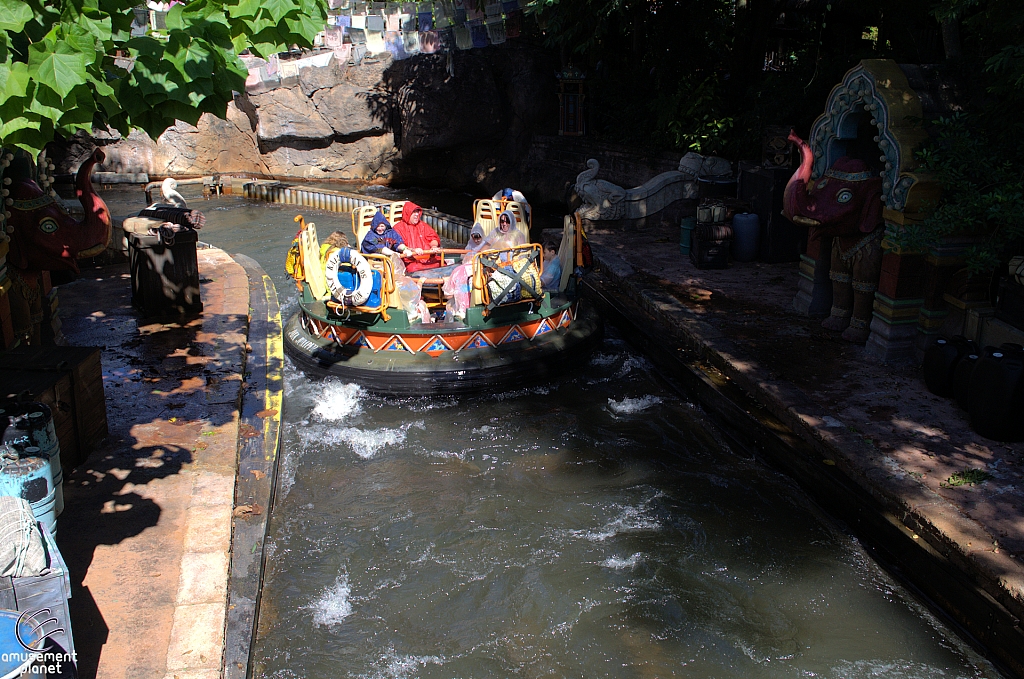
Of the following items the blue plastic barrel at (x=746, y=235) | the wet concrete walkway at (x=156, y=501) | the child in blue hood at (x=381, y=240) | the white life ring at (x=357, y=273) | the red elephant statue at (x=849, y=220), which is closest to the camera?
the wet concrete walkway at (x=156, y=501)

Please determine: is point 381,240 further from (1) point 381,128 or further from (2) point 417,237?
(1) point 381,128

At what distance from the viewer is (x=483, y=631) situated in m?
6.16

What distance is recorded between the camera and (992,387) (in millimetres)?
7457

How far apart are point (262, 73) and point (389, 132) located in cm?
405

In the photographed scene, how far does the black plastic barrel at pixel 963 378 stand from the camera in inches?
311

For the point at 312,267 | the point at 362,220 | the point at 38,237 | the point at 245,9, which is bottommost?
the point at 312,267

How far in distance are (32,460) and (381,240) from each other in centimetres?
674

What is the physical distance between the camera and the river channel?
19.4ft

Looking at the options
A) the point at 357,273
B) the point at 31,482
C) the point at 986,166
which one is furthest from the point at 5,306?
the point at 986,166

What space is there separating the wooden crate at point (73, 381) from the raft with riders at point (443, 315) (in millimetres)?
3015

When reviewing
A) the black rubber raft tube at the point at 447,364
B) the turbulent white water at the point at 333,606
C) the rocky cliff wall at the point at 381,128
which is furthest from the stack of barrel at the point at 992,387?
the rocky cliff wall at the point at 381,128

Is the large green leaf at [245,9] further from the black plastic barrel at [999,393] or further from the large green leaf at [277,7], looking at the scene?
the black plastic barrel at [999,393]

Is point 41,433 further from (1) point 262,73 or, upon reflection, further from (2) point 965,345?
(1) point 262,73

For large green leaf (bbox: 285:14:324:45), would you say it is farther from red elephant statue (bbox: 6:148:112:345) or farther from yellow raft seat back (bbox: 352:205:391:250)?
yellow raft seat back (bbox: 352:205:391:250)
